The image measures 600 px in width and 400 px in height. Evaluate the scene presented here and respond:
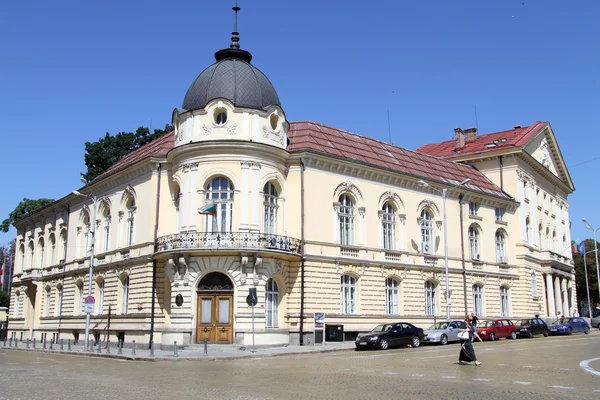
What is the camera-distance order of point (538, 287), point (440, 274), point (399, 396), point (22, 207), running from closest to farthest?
point (399, 396)
point (440, 274)
point (538, 287)
point (22, 207)

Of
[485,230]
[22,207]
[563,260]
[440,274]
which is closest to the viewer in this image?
[440,274]

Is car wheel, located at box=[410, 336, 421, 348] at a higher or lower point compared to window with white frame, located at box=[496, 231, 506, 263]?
lower

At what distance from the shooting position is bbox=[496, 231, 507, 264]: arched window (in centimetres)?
4884

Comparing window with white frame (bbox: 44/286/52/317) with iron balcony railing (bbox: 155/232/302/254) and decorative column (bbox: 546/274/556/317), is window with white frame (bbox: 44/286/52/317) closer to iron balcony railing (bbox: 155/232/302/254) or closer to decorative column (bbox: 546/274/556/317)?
iron balcony railing (bbox: 155/232/302/254)

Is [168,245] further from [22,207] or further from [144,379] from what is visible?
[22,207]

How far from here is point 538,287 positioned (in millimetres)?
52000

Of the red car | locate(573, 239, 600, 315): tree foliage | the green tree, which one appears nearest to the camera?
the red car

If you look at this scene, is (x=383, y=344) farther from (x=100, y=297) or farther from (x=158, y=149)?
(x=100, y=297)

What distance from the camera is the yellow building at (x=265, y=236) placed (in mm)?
32562

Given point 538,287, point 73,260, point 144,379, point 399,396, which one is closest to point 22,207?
point 73,260

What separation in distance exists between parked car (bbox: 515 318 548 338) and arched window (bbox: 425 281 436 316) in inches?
210

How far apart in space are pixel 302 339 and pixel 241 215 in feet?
23.9

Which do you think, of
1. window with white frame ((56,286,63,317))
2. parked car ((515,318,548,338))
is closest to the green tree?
window with white frame ((56,286,63,317))

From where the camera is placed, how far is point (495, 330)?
38.5 m
